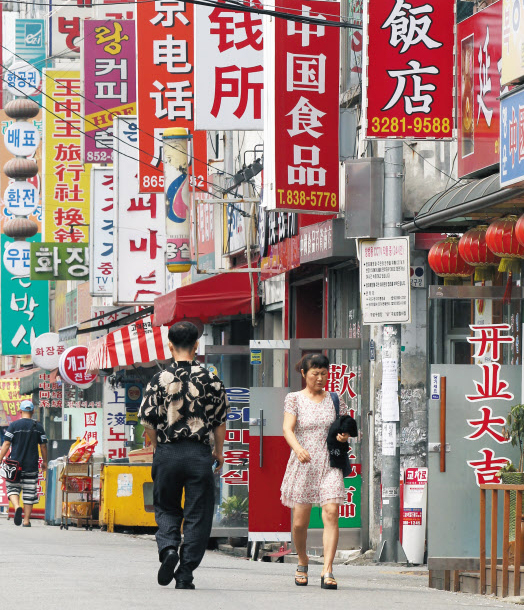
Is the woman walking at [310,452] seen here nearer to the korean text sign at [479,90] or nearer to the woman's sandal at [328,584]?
the woman's sandal at [328,584]

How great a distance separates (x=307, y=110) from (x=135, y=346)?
6.94 meters

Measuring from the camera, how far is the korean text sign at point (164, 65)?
66.6 ft

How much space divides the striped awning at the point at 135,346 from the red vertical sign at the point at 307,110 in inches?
240

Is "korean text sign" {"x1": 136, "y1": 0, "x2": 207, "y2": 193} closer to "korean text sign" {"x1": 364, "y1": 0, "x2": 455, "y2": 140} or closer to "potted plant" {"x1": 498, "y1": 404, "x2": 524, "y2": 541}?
"korean text sign" {"x1": 364, "y1": 0, "x2": 455, "y2": 140}

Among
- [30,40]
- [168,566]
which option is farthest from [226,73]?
[30,40]

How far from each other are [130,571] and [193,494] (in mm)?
2185

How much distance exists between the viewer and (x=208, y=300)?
19.5 m

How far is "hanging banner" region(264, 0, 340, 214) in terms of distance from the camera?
1609cm

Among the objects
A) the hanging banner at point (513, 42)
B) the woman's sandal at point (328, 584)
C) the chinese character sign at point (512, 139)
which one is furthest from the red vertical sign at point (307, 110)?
the woman's sandal at point (328, 584)

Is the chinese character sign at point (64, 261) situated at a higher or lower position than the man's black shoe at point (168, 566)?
higher

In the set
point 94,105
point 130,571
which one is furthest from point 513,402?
point 94,105

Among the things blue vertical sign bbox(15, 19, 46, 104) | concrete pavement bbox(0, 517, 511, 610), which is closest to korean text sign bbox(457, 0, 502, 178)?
concrete pavement bbox(0, 517, 511, 610)

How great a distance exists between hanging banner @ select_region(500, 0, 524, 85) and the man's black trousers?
3.43 metres

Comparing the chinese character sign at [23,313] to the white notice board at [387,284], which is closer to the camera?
the white notice board at [387,284]
